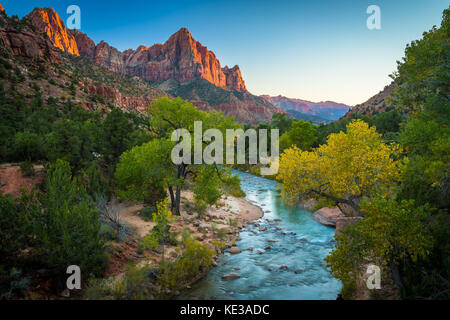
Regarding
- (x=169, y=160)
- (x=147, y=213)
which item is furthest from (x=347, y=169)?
(x=147, y=213)

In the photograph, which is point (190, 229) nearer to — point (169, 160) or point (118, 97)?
point (169, 160)

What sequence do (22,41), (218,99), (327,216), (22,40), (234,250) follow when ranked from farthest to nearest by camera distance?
(218,99)
(22,40)
(22,41)
(327,216)
(234,250)

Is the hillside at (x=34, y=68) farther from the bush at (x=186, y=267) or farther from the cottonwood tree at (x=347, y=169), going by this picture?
the cottonwood tree at (x=347, y=169)

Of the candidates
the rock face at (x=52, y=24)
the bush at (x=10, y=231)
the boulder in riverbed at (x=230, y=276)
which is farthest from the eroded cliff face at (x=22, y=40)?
the rock face at (x=52, y=24)

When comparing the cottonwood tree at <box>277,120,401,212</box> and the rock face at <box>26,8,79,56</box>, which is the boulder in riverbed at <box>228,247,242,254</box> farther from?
the rock face at <box>26,8,79,56</box>

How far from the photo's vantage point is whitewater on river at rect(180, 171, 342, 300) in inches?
417

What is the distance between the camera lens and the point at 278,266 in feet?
43.3

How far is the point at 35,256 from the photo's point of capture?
8469 mm

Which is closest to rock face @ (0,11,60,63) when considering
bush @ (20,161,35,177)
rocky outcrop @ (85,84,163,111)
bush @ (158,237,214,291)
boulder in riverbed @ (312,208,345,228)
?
rocky outcrop @ (85,84,163,111)

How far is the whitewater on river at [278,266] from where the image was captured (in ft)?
34.7
